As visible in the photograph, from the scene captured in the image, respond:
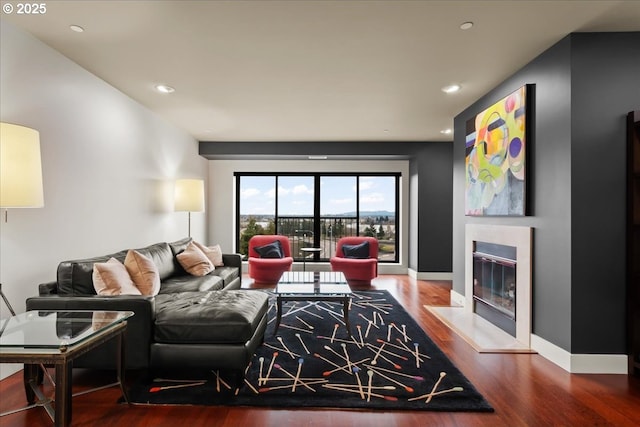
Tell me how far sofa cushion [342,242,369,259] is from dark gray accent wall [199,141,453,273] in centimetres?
104

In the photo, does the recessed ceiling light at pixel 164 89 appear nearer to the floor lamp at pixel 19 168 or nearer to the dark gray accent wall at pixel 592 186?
the floor lamp at pixel 19 168

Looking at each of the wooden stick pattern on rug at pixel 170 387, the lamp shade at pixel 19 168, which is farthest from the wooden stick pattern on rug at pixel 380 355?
the lamp shade at pixel 19 168

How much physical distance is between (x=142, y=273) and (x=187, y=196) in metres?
2.18

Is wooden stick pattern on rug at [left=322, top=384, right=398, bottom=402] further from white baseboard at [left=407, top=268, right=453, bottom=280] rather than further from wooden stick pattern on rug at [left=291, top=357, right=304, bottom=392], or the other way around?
white baseboard at [left=407, top=268, right=453, bottom=280]

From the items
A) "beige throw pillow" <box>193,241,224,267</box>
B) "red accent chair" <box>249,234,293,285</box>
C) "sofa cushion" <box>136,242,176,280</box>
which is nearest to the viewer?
"sofa cushion" <box>136,242,176,280</box>

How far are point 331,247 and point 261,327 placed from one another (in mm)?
4408

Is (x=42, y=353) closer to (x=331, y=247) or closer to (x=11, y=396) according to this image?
(x=11, y=396)

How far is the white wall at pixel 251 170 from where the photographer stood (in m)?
7.05

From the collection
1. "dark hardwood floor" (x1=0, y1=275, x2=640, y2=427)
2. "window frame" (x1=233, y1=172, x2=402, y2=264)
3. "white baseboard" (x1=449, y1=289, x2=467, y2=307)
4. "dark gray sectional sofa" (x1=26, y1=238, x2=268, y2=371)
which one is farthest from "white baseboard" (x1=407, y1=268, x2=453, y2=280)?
"dark gray sectional sofa" (x1=26, y1=238, x2=268, y2=371)

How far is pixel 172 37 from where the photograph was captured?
272 cm

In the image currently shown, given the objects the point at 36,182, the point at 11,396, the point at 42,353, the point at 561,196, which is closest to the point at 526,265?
the point at 561,196

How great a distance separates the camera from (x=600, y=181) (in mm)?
2688

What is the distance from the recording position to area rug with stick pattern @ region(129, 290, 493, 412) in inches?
87.3

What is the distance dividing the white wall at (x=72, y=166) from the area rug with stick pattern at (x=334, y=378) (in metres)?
1.34
